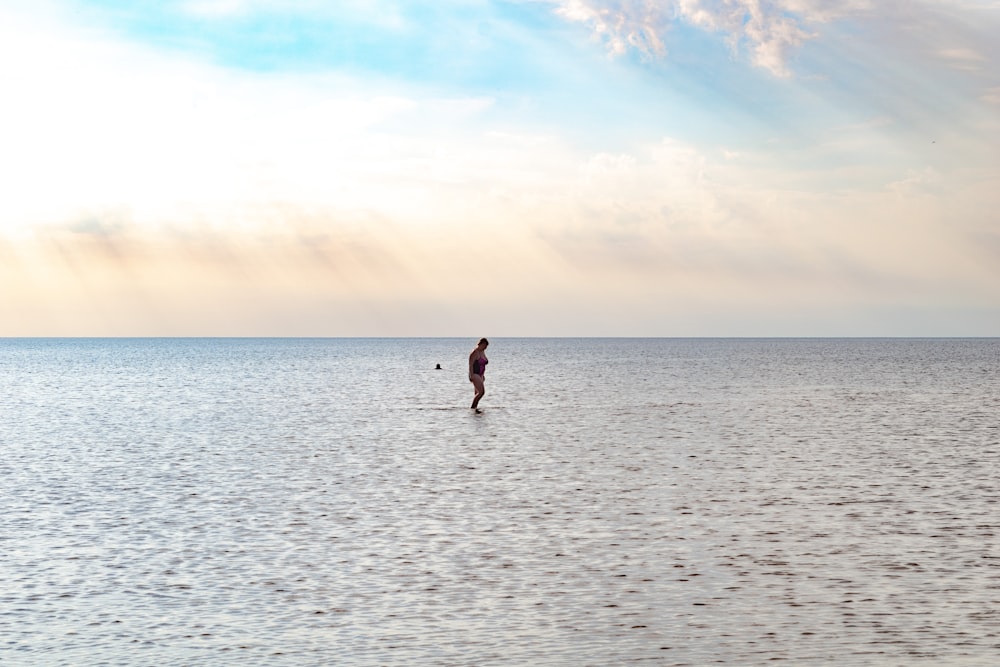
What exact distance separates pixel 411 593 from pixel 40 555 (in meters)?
5.55

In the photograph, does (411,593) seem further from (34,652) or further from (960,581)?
(960,581)

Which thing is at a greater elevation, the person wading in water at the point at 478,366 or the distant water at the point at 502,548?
the person wading in water at the point at 478,366

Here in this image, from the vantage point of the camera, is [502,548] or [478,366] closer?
[502,548]

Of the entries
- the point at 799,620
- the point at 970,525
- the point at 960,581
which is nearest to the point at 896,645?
the point at 799,620

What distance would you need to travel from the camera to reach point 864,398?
56.1 meters

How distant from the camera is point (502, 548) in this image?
14.8 metres

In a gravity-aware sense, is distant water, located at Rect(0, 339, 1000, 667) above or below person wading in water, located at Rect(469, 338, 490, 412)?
below

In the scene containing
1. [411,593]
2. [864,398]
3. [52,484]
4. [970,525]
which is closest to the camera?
[411,593]

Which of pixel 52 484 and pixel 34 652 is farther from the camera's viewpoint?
pixel 52 484

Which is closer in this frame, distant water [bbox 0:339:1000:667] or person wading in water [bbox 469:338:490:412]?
distant water [bbox 0:339:1000:667]

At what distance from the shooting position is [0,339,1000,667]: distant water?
33.8ft

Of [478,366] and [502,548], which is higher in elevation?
[478,366]

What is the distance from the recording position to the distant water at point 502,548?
1031cm

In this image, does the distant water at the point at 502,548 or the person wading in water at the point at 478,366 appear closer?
the distant water at the point at 502,548
